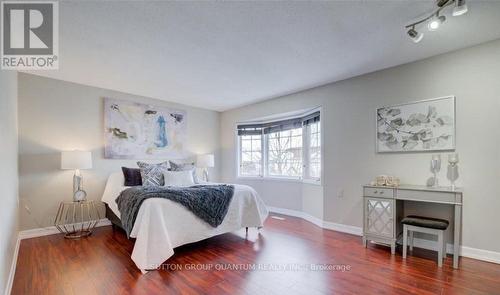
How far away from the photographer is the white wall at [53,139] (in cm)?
338

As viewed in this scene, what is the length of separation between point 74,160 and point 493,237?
518 cm

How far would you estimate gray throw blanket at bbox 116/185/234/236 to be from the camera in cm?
272

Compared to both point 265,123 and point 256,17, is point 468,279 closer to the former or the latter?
point 256,17

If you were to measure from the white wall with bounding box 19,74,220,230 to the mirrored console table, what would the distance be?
4036 mm

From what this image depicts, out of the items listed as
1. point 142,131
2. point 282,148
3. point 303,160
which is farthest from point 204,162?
point 303,160

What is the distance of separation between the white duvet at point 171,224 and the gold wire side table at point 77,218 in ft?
2.12

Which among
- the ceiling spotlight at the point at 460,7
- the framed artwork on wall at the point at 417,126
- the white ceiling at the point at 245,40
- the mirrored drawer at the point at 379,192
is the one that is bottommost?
the mirrored drawer at the point at 379,192

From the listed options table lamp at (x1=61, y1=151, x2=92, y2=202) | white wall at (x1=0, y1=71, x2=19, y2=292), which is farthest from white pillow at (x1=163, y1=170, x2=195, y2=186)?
white wall at (x1=0, y1=71, x2=19, y2=292)

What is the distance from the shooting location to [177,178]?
3773 mm

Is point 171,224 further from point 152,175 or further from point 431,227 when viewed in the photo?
point 431,227

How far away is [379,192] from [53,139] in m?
4.64

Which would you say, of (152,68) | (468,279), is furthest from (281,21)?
(468,279)

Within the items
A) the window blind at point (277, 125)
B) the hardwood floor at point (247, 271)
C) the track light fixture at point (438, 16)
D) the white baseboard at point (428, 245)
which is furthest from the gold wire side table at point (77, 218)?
the track light fixture at point (438, 16)

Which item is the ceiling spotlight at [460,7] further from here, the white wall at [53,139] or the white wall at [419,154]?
the white wall at [53,139]
